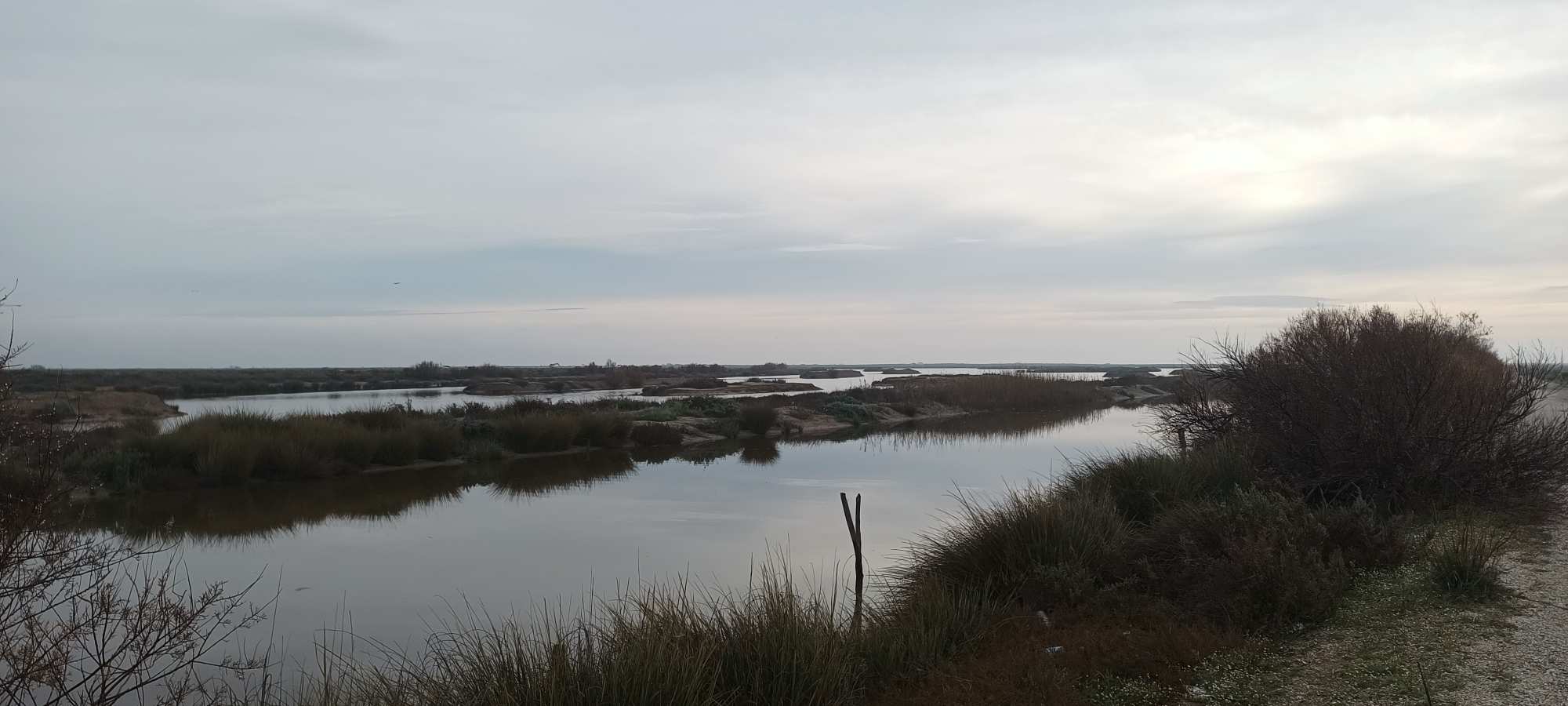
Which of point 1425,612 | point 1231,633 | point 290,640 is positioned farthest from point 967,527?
point 290,640

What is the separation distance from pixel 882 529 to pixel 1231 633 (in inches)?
237

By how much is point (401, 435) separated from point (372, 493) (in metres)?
4.02

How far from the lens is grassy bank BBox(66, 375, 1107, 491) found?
51.2ft

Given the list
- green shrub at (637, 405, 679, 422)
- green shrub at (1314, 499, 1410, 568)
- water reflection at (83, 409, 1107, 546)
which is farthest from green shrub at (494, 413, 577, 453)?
green shrub at (1314, 499, 1410, 568)

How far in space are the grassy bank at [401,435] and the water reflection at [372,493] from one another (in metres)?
0.55

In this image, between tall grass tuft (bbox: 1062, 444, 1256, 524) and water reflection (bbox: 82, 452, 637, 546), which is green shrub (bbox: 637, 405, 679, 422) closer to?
water reflection (bbox: 82, 452, 637, 546)

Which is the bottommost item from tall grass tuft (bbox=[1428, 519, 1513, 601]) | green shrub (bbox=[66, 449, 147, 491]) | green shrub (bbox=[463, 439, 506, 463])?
green shrub (bbox=[463, 439, 506, 463])

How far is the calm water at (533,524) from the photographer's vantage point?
28.7 ft

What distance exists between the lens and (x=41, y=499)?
4160 mm

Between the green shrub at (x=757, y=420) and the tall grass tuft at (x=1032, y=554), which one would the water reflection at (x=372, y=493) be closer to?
the green shrub at (x=757, y=420)

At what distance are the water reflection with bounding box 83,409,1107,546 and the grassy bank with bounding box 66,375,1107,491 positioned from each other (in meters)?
0.55

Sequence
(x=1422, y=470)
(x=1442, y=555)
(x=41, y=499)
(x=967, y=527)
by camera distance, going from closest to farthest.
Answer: (x=41, y=499) → (x=1442, y=555) → (x=967, y=527) → (x=1422, y=470)

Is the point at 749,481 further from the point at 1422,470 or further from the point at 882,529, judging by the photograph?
the point at 1422,470

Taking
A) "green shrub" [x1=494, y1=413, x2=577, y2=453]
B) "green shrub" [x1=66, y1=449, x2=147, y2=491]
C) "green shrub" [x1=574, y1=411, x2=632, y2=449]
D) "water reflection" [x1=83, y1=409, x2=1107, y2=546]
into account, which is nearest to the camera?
"water reflection" [x1=83, y1=409, x2=1107, y2=546]
